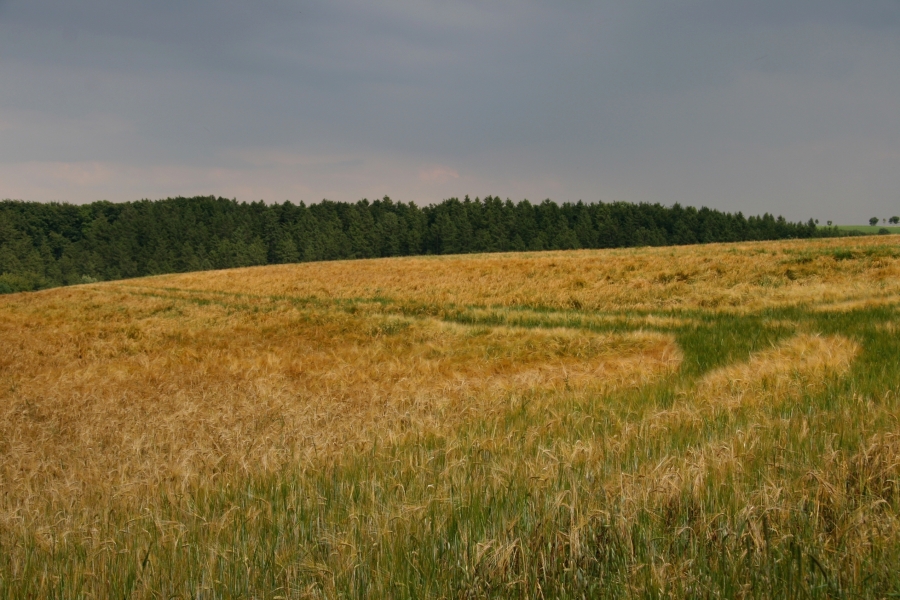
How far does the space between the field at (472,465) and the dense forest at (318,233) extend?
9656cm

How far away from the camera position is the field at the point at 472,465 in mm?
3055

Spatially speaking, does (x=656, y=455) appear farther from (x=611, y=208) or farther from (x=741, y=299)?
(x=611, y=208)

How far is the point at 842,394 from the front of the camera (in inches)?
261

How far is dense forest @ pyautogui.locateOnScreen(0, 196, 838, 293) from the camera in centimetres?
11200

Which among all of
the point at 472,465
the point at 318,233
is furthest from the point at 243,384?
the point at 318,233

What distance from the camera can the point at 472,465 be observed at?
15.9 ft

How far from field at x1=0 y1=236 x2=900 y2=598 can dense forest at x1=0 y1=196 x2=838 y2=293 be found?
9656 cm

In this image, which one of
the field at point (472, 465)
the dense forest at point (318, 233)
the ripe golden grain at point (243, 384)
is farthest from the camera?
the dense forest at point (318, 233)

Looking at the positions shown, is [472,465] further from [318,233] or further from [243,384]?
[318,233]

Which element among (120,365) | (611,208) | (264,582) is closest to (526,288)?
(120,365)

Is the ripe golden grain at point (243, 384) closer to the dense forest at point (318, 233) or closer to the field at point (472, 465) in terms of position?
the field at point (472, 465)

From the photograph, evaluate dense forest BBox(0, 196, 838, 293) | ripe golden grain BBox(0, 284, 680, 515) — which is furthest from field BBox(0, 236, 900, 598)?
dense forest BBox(0, 196, 838, 293)

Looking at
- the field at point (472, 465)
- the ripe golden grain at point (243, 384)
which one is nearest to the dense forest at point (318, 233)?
the ripe golden grain at point (243, 384)

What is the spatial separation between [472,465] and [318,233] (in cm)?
12365
